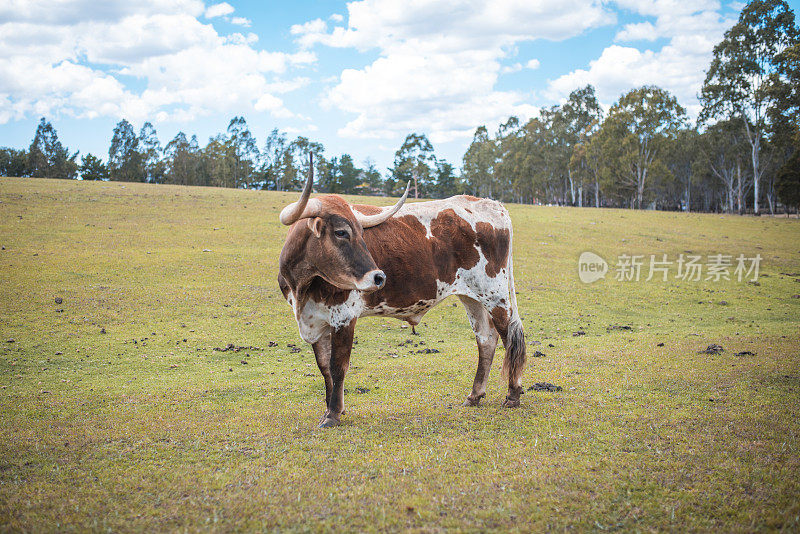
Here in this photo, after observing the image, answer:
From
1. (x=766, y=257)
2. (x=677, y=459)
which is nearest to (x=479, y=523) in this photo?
(x=677, y=459)

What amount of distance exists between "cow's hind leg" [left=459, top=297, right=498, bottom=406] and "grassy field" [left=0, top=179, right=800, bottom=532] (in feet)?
0.99

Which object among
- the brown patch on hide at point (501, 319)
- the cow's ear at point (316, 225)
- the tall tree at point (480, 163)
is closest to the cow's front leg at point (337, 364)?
the cow's ear at point (316, 225)

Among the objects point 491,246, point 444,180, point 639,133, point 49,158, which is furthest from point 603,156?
point 49,158

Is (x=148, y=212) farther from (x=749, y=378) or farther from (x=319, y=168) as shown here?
(x=319, y=168)

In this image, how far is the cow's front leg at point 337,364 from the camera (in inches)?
265

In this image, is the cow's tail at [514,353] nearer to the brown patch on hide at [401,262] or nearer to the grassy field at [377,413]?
the grassy field at [377,413]

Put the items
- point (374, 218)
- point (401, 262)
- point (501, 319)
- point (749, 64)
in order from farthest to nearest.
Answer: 1. point (749, 64)
2. point (501, 319)
3. point (401, 262)
4. point (374, 218)

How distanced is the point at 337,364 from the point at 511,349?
2.68m

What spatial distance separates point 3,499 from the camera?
4.63 m

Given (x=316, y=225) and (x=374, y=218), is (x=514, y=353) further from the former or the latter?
(x=316, y=225)

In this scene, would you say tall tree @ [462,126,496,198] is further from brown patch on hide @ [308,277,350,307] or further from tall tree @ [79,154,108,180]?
brown patch on hide @ [308,277,350,307]

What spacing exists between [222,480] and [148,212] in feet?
93.2

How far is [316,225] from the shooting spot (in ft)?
20.8

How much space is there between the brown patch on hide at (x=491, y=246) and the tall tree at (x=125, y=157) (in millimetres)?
90375
